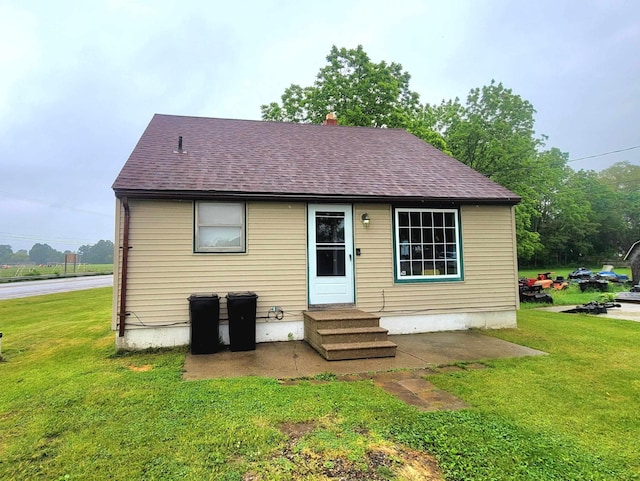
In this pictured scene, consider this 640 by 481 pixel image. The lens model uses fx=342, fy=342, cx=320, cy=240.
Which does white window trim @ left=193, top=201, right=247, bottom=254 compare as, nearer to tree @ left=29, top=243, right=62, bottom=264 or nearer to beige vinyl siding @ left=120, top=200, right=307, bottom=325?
beige vinyl siding @ left=120, top=200, right=307, bottom=325

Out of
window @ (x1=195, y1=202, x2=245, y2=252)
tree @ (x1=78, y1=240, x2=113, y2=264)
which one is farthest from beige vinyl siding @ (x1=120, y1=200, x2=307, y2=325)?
tree @ (x1=78, y1=240, x2=113, y2=264)

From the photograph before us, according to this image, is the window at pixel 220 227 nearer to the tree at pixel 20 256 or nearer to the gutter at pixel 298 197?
the gutter at pixel 298 197

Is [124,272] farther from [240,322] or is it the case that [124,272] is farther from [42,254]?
[42,254]

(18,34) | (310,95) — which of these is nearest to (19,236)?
(18,34)

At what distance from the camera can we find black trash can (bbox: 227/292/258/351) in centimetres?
579

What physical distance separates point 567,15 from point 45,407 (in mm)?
21936

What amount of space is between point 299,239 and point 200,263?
6.11 ft

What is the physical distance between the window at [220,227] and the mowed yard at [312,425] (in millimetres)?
2138

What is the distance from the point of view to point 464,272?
287 inches

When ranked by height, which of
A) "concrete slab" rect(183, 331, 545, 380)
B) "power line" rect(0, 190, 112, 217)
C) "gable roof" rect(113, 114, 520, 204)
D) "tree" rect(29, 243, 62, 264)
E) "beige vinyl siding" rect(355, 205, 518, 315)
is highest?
"power line" rect(0, 190, 112, 217)

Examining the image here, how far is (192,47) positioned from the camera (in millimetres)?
15844

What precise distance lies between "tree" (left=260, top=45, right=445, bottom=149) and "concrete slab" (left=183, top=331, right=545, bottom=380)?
45.1 feet

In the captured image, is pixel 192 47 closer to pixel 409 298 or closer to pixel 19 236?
pixel 409 298

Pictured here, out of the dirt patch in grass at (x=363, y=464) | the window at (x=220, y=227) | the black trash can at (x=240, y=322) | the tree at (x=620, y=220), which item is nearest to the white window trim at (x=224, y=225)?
the window at (x=220, y=227)
